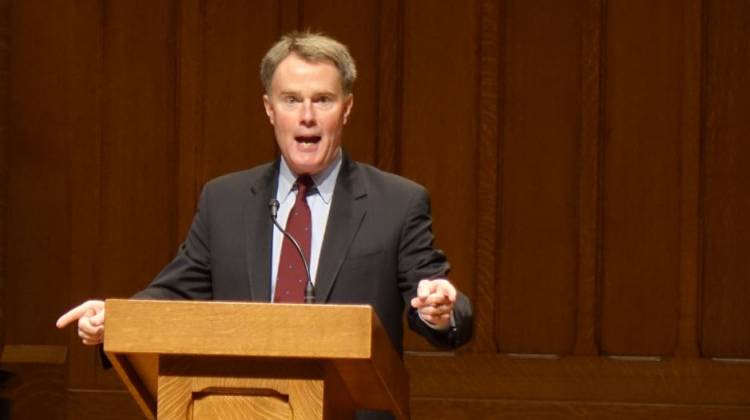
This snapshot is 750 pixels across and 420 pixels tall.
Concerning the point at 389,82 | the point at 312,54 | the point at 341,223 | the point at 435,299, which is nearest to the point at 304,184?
the point at 341,223

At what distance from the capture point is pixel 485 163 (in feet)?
16.3

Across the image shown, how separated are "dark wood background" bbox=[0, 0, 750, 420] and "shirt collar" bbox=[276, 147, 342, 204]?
1824 millimetres

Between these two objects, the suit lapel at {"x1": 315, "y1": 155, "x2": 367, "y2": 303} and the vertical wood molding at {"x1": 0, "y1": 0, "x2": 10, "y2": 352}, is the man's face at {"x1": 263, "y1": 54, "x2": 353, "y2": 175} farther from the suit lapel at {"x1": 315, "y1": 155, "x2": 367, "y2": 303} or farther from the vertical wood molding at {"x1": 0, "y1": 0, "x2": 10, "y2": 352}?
the vertical wood molding at {"x1": 0, "y1": 0, "x2": 10, "y2": 352}

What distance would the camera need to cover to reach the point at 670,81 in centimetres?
493

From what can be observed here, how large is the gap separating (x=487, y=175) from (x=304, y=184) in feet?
6.35

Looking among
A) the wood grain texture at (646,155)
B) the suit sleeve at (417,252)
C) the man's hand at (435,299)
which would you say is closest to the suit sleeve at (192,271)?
the suit sleeve at (417,252)

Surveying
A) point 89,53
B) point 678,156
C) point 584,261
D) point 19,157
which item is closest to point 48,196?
point 19,157

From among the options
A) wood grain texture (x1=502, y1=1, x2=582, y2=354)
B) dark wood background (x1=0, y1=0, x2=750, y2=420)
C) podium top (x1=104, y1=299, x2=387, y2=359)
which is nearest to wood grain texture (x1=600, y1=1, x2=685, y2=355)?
dark wood background (x1=0, y1=0, x2=750, y2=420)

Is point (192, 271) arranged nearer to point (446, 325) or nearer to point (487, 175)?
point (446, 325)

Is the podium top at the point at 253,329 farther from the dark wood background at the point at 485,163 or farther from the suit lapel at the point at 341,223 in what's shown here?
the dark wood background at the point at 485,163

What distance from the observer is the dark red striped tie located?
295cm

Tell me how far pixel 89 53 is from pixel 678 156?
6.63ft

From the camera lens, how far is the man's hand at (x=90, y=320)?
8.13 feet

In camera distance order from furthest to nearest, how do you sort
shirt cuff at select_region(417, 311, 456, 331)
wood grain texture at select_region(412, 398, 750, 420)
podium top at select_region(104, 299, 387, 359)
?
wood grain texture at select_region(412, 398, 750, 420) → shirt cuff at select_region(417, 311, 456, 331) → podium top at select_region(104, 299, 387, 359)
